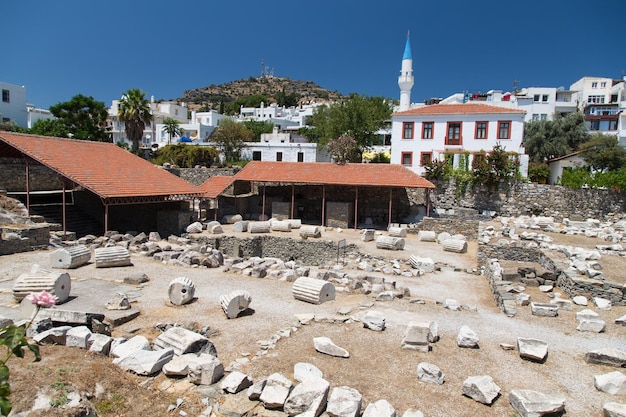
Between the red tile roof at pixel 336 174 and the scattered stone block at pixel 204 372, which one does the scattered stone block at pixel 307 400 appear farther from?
the red tile roof at pixel 336 174

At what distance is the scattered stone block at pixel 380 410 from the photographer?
6.46 meters

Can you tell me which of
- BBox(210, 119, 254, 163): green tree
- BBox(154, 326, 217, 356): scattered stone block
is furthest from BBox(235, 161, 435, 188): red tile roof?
BBox(154, 326, 217, 356): scattered stone block

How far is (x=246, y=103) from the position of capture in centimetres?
11369

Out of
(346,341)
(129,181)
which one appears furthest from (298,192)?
(346,341)

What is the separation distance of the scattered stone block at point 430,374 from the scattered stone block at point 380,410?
50.9 inches

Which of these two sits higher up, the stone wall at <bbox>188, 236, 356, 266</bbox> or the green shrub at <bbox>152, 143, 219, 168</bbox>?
the green shrub at <bbox>152, 143, 219, 168</bbox>

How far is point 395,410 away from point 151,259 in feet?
46.0

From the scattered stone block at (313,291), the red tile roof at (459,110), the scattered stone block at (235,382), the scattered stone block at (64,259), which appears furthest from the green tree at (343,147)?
the scattered stone block at (235,382)

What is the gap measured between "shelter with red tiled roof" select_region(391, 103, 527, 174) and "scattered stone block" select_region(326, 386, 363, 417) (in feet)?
93.9

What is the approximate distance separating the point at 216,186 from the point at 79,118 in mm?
30478

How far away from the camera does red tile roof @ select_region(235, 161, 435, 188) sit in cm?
2845

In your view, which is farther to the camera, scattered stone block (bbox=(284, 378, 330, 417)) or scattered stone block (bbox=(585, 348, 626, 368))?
scattered stone block (bbox=(585, 348, 626, 368))

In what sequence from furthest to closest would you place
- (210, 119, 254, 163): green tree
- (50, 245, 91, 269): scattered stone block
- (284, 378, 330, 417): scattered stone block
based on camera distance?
1. (210, 119, 254, 163): green tree
2. (50, 245, 91, 269): scattered stone block
3. (284, 378, 330, 417): scattered stone block

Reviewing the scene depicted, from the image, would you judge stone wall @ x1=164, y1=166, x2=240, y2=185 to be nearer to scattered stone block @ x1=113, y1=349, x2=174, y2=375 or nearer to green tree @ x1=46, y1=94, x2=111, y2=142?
green tree @ x1=46, y1=94, x2=111, y2=142
